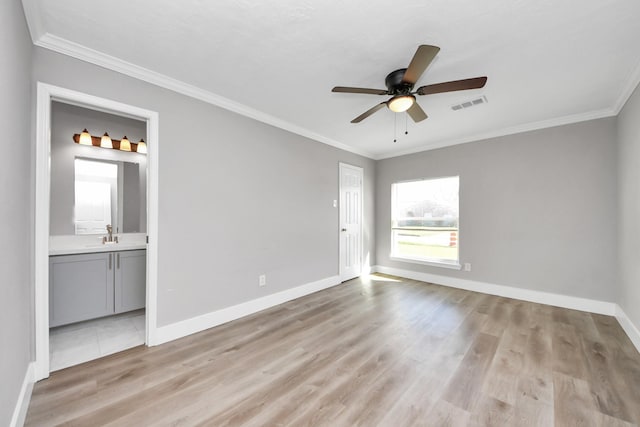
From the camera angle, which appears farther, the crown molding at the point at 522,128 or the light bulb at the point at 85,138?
the crown molding at the point at 522,128

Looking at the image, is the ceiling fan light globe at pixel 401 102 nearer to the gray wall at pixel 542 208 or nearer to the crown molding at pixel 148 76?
the crown molding at pixel 148 76

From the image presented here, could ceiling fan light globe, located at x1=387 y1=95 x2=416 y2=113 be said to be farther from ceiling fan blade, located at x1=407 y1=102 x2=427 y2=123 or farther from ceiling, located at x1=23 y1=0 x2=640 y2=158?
ceiling, located at x1=23 y1=0 x2=640 y2=158

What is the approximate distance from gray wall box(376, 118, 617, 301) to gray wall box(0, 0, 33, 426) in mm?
5067

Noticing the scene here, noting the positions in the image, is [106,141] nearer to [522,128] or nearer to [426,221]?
[426,221]

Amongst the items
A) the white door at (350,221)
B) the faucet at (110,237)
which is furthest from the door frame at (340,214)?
the faucet at (110,237)

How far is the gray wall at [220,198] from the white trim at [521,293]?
7.02 ft

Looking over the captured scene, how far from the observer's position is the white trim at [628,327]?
2393mm

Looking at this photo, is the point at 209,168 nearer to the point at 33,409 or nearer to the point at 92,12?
the point at 92,12

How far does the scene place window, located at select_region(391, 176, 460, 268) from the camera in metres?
4.54

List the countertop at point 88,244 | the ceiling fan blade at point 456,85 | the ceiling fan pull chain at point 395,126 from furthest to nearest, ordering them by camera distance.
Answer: the ceiling fan pull chain at point 395,126
the countertop at point 88,244
the ceiling fan blade at point 456,85

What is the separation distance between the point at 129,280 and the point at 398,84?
3.73m

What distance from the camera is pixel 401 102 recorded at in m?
2.23

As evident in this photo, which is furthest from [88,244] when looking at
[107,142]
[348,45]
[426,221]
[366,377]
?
[426,221]

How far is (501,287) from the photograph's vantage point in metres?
3.94
